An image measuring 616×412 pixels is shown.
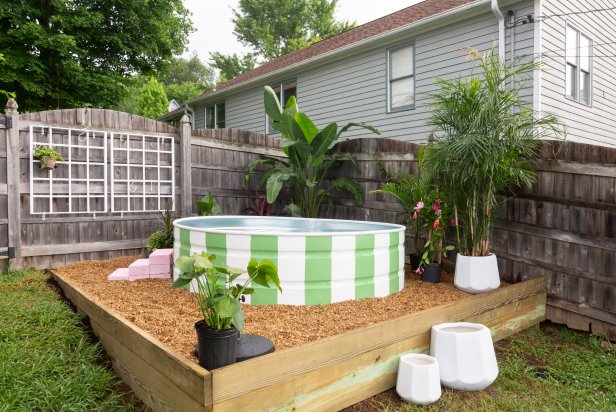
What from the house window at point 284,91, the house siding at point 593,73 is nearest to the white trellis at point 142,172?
the house siding at point 593,73

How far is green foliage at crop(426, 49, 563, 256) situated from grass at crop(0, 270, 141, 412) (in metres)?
2.84

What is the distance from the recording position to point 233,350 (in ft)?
6.49

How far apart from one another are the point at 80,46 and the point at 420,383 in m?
12.0

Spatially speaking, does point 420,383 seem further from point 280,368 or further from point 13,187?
point 13,187

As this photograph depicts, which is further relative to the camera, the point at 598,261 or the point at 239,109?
the point at 239,109

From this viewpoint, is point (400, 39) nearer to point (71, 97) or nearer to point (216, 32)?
point (71, 97)

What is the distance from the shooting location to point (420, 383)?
7.91 ft

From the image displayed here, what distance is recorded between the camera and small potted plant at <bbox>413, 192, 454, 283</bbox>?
4.08 meters

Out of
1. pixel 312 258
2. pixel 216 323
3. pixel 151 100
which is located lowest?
pixel 216 323

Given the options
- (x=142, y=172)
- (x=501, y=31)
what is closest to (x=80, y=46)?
(x=142, y=172)

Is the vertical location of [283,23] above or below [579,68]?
above

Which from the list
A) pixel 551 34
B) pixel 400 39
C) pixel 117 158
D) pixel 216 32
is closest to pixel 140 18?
pixel 400 39

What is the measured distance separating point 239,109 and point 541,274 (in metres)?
9.85

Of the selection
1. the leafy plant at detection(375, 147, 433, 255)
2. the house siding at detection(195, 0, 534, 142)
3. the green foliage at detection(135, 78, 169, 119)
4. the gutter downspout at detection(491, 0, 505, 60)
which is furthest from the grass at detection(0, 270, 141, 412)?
the green foliage at detection(135, 78, 169, 119)
